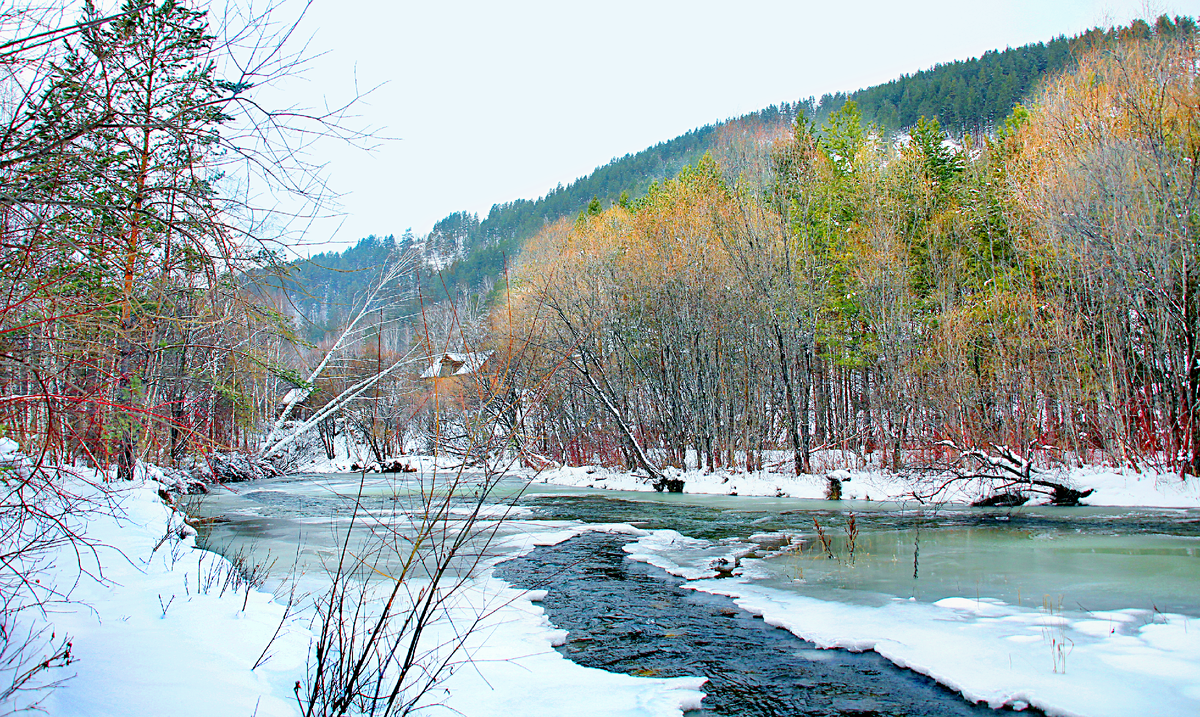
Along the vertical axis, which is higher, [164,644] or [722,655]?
[164,644]

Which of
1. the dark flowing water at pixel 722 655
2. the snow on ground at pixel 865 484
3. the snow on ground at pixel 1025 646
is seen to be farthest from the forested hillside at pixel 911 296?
the snow on ground at pixel 1025 646

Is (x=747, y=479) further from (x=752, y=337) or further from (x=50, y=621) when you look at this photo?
(x=50, y=621)

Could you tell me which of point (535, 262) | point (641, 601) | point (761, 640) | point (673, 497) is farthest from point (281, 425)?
point (761, 640)

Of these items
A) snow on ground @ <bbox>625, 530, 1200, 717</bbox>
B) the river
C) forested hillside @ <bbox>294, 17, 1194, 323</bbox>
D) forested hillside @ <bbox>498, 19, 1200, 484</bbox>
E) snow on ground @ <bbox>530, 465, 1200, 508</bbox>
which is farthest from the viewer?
forested hillside @ <bbox>294, 17, 1194, 323</bbox>

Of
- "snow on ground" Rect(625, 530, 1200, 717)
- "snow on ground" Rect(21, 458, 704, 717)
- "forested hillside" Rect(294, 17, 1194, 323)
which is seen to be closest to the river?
"snow on ground" Rect(625, 530, 1200, 717)

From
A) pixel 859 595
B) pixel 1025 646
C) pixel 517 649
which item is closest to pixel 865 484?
pixel 859 595

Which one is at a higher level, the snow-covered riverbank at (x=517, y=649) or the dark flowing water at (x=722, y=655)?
the snow-covered riverbank at (x=517, y=649)

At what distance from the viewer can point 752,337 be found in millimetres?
20656

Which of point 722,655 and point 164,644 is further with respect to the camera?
point 722,655

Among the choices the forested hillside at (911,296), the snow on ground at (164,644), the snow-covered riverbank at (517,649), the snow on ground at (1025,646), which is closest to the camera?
the snow on ground at (164,644)

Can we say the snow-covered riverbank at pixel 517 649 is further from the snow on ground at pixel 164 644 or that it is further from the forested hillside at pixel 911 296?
the forested hillside at pixel 911 296

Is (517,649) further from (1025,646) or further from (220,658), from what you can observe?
(1025,646)

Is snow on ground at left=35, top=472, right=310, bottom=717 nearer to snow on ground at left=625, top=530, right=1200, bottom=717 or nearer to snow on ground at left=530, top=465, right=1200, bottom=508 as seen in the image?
snow on ground at left=625, top=530, right=1200, bottom=717

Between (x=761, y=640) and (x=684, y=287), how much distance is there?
16.0 metres
